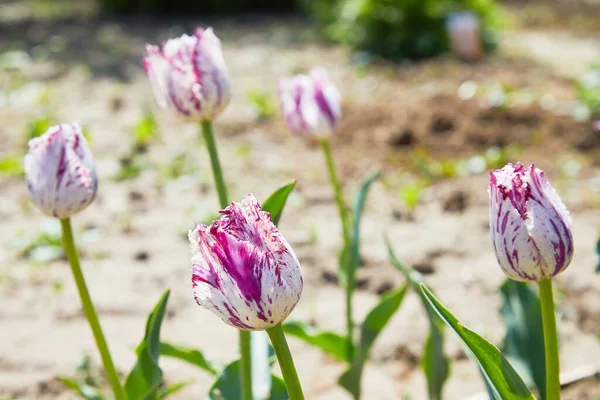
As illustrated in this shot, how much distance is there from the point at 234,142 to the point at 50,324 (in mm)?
2099

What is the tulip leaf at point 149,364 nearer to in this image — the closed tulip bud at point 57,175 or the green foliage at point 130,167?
the closed tulip bud at point 57,175

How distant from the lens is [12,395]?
2.36 m

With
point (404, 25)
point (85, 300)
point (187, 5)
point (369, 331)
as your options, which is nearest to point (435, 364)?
point (369, 331)

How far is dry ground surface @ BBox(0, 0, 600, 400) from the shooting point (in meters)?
2.62

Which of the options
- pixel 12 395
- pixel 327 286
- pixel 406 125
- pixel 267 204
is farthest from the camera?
pixel 406 125

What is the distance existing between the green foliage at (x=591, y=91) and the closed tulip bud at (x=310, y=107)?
2915 mm

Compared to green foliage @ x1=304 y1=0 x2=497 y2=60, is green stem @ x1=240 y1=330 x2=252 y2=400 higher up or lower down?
lower down

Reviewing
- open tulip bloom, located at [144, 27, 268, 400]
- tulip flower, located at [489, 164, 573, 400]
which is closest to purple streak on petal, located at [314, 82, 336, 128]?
open tulip bloom, located at [144, 27, 268, 400]

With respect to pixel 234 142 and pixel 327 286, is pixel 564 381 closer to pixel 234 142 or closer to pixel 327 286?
pixel 327 286

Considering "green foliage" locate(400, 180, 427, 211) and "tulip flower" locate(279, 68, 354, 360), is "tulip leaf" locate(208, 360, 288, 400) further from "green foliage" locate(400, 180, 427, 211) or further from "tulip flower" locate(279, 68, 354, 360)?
"green foliage" locate(400, 180, 427, 211)

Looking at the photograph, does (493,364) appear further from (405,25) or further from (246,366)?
(405,25)

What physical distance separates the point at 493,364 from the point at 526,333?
68cm

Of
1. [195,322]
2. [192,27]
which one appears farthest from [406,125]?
[192,27]

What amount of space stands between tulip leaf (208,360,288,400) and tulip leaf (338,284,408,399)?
0.28 metres
